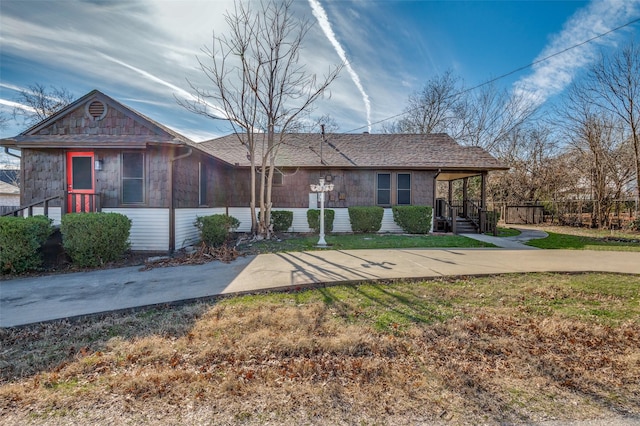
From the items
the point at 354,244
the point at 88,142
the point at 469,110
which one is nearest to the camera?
the point at 88,142

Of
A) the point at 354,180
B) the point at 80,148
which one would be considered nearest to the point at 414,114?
the point at 354,180

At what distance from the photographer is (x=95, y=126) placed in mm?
8133

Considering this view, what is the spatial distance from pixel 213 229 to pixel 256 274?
381 cm

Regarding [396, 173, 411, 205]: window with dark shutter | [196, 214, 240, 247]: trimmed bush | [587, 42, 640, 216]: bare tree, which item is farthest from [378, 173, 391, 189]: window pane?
[587, 42, 640, 216]: bare tree

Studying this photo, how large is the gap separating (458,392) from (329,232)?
31.6 ft

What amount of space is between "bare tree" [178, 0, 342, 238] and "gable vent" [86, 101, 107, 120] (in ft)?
8.82

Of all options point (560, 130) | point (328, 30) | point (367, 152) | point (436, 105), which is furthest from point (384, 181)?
point (436, 105)

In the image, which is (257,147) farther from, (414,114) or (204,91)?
(414,114)

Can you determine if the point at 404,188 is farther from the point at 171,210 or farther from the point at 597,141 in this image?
the point at 597,141

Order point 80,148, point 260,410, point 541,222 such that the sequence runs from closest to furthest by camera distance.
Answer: point 260,410
point 80,148
point 541,222

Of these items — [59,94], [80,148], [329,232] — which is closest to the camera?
[80,148]

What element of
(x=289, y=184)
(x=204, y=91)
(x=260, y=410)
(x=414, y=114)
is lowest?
(x=260, y=410)

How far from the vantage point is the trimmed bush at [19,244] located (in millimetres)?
5676

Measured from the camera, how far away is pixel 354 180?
12352mm
